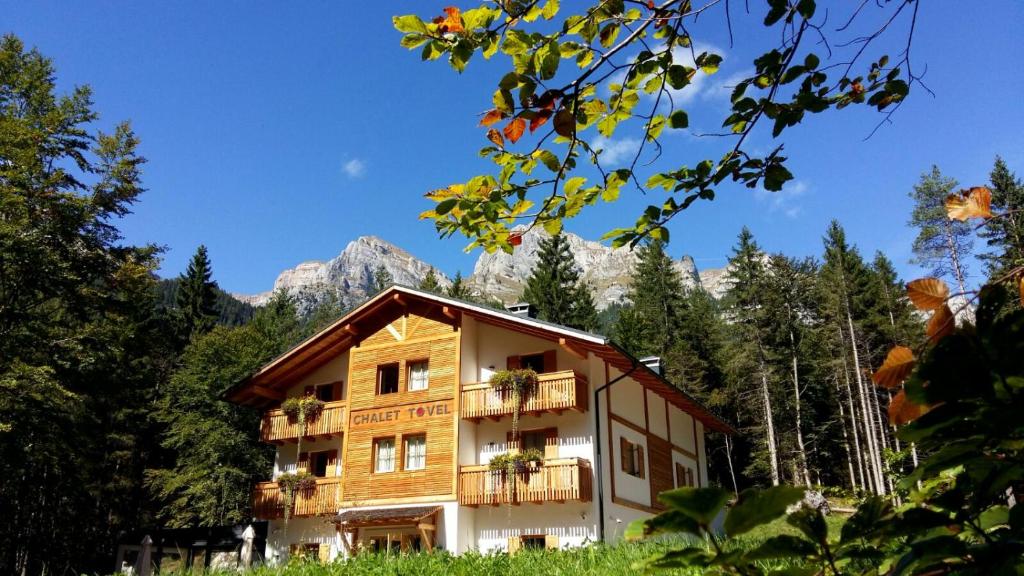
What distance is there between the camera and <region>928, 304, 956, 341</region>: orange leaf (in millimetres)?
1159

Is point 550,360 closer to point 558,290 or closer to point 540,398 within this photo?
point 540,398

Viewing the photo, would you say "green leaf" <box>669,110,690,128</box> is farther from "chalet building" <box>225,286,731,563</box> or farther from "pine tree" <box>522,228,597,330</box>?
"pine tree" <box>522,228,597,330</box>

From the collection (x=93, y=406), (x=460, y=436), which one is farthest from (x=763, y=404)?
(x=93, y=406)

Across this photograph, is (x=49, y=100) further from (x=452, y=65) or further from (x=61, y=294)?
(x=452, y=65)

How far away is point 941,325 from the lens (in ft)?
3.85

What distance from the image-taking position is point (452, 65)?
91.6 inches

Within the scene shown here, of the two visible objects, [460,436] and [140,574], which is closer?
[140,574]

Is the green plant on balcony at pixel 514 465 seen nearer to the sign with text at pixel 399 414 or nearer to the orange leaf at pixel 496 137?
the sign with text at pixel 399 414

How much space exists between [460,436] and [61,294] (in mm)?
12996

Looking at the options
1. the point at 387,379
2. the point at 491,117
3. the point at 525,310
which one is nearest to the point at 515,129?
the point at 491,117

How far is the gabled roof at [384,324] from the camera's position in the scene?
2056 centimetres

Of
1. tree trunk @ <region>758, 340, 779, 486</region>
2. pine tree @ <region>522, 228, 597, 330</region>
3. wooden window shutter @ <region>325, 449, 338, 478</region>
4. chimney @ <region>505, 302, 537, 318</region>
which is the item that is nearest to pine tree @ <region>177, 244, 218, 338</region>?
pine tree @ <region>522, 228, 597, 330</region>

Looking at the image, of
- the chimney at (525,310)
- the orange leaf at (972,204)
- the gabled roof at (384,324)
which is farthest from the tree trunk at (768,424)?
the orange leaf at (972,204)

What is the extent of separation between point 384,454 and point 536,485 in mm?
5252
